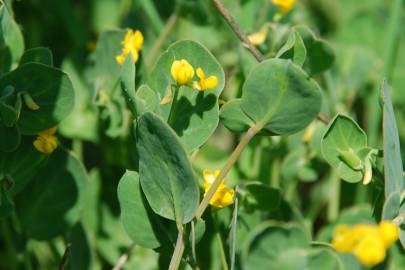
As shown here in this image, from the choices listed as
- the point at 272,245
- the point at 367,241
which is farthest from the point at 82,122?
the point at 367,241

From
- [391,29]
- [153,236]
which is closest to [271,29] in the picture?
[391,29]

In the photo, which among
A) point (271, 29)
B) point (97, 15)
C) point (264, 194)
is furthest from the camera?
point (97, 15)

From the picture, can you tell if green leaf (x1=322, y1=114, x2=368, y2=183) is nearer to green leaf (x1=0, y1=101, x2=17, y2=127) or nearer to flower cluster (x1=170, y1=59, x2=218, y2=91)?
flower cluster (x1=170, y1=59, x2=218, y2=91)

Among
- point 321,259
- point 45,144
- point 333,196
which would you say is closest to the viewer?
point 321,259

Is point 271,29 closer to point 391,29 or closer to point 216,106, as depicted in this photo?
point 391,29

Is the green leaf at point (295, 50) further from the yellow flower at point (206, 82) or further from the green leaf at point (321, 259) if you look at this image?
the green leaf at point (321, 259)

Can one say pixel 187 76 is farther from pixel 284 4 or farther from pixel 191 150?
pixel 284 4
